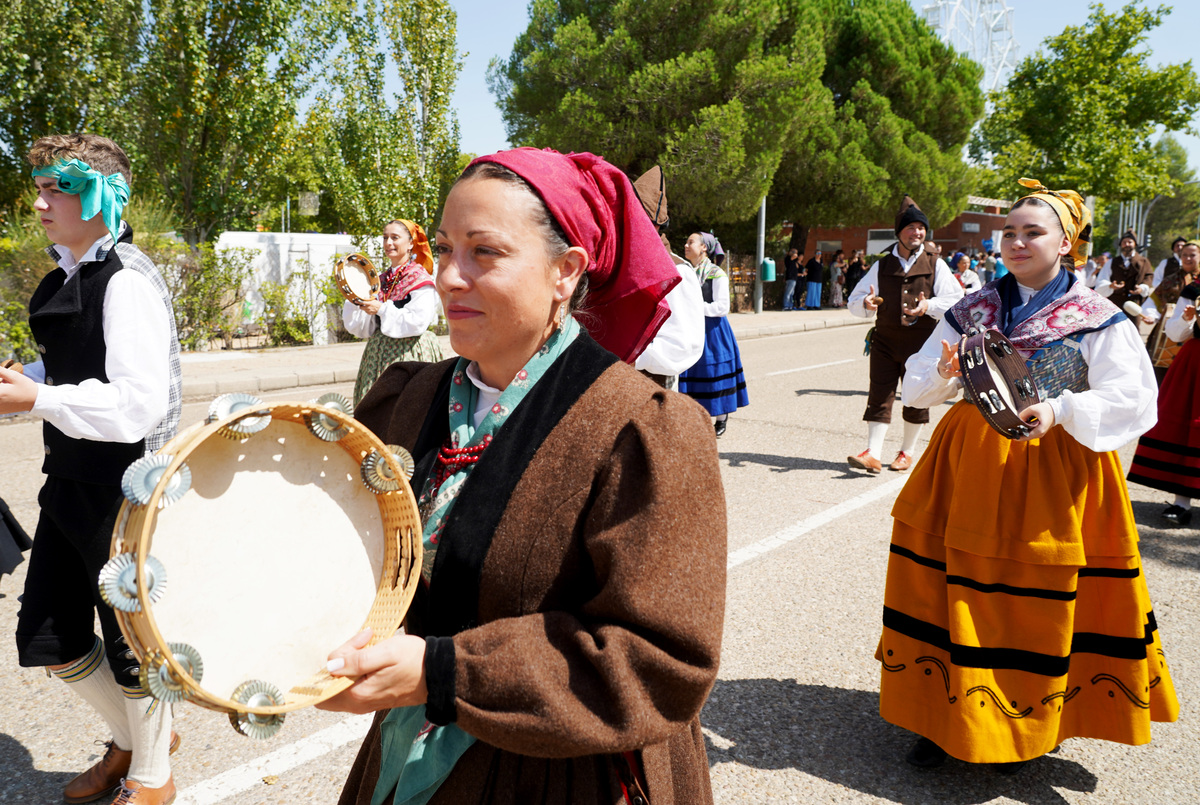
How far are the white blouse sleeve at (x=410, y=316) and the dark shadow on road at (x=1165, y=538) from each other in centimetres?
412

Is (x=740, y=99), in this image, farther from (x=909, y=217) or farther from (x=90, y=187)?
(x=90, y=187)

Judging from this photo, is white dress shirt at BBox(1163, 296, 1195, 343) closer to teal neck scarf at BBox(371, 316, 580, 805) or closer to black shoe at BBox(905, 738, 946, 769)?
black shoe at BBox(905, 738, 946, 769)

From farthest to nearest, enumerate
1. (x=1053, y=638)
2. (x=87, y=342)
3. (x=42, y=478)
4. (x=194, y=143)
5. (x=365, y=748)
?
(x=194, y=143) < (x=42, y=478) < (x=1053, y=638) < (x=87, y=342) < (x=365, y=748)

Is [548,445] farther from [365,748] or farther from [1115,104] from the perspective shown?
[1115,104]

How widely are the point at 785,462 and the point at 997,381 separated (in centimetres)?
473

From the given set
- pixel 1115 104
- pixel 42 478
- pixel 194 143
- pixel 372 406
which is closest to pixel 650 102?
pixel 194 143

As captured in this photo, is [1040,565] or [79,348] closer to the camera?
[79,348]

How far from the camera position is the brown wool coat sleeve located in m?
1.23

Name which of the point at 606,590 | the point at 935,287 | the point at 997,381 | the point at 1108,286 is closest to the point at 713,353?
the point at 935,287

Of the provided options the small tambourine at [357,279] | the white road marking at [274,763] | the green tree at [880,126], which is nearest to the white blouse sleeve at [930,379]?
the white road marking at [274,763]

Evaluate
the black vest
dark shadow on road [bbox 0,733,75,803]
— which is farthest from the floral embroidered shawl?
dark shadow on road [bbox 0,733,75,803]

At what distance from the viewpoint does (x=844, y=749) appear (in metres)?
3.12

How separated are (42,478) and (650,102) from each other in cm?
1785

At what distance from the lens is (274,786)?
9.16ft
